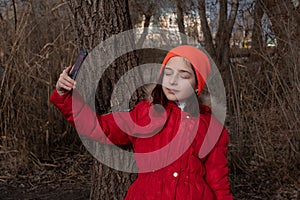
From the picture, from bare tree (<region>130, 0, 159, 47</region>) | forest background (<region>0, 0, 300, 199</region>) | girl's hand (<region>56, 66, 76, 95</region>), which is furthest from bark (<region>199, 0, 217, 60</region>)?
girl's hand (<region>56, 66, 76, 95</region>)

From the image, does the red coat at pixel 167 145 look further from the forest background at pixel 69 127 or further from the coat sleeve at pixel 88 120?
the forest background at pixel 69 127

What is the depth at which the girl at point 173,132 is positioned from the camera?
2395mm

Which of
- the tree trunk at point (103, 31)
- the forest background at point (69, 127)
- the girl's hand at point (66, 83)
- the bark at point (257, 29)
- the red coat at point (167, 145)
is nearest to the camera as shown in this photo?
the girl's hand at point (66, 83)

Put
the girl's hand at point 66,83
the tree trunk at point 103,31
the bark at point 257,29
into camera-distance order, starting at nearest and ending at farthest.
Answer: the girl's hand at point 66,83, the tree trunk at point 103,31, the bark at point 257,29

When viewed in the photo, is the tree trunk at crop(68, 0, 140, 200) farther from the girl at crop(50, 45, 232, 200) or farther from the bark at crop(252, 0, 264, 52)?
the bark at crop(252, 0, 264, 52)

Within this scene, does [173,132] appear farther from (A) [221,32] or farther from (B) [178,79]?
(A) [221,32]

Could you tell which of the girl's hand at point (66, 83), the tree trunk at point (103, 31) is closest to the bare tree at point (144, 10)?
the tree trunk at point (103, 31)

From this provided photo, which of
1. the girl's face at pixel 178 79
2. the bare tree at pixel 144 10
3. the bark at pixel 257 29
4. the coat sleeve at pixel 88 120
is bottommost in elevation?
the coat sleeve at pixel 88 120

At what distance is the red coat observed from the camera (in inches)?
93.8

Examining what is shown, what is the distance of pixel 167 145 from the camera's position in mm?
2459

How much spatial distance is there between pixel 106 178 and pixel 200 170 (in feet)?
2.37

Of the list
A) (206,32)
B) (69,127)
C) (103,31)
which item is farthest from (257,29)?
(103,31)

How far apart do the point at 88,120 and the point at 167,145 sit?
0.39 metres

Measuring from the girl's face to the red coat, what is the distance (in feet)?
0.27
